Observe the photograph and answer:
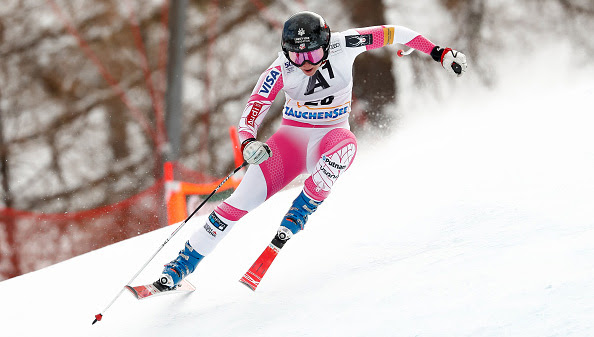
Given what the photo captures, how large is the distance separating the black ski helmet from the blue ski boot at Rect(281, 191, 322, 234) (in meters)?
0.74

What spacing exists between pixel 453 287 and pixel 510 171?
5.64ft

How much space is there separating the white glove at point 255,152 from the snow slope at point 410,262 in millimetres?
650

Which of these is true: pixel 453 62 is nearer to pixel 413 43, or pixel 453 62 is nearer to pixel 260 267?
pixel 413 43

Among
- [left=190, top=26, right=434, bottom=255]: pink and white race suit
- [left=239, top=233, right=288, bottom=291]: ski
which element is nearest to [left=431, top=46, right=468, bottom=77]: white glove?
[left=190, top=26, right=434, bottom=255]: pink and white race suit

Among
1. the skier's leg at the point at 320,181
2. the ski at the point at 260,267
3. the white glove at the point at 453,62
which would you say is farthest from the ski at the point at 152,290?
the white glove at the point at 453,62

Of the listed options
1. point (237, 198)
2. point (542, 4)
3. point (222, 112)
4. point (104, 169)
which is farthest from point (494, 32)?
point (237, 198)

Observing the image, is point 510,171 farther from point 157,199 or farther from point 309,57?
point 157,199

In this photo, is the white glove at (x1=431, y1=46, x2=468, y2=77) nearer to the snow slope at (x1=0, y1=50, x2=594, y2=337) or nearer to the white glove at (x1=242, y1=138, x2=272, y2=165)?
the snow slope at (x1=0, y1=50, x2=594, y2=337)

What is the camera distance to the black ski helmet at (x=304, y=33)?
2877 millimetres

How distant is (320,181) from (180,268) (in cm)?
84

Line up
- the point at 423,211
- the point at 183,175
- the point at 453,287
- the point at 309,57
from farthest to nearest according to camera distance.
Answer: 1. the point at 183,175
2. the point at 423,211
3. the point at 309,57
4. the point at 453,287

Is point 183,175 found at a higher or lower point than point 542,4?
lower

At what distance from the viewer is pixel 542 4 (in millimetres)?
11570

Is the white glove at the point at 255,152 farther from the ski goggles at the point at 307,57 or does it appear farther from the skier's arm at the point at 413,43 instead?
the skier's arm at the point at 413,43
